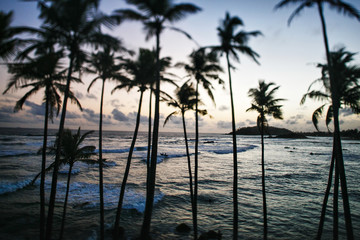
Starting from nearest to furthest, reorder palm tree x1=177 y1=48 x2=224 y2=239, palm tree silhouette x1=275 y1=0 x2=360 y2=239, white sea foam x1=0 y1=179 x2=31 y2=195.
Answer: palm tree silhouette x1=275 y1=0 x2=360 y2=239 → palm tree x1=177 y1=48 x2=224 y2=239 → white sea foam x1=0 y1=179 x2=31 y2=195

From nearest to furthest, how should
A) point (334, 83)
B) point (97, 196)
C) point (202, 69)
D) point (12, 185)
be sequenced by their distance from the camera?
point (334, 83), point (202, 69), point (97, 196), point (12, 185)

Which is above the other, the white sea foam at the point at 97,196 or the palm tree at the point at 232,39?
the palm tree at the point at 232,39

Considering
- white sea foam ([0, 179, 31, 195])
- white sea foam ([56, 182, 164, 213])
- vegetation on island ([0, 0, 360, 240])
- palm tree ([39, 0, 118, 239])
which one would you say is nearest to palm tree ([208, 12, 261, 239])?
vegetation on island ([0, 0, 360, 240])

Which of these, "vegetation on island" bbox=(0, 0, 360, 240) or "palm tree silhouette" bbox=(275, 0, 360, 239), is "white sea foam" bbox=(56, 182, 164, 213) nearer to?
"vegetation on island" bbox=(0, 0, 360, 240)

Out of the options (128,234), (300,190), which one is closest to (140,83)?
(128,234)

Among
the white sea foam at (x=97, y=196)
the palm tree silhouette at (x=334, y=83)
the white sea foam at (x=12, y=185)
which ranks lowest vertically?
the white sea foam at (x=97, y=196)

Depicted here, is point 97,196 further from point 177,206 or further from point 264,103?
point 264,103

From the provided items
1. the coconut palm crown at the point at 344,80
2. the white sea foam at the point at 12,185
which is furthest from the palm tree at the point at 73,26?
the white sea foam at the point at 12,185

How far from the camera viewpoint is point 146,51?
1104 centimetres

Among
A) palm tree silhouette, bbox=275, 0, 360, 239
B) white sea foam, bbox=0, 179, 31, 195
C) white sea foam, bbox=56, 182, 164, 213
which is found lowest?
white sea foam, bbox=56, 182, 164, 213

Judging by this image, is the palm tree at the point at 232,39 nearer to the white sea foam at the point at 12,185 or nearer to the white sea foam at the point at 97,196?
the white sea foam at the point at 97,196

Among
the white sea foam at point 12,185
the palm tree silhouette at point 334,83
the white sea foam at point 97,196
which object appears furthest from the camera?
the white sea foam at point 12,185

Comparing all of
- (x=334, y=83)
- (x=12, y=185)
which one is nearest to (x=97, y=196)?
(x=12, y=185)

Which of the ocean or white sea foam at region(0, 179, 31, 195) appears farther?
white sea foam at region(0, 179, 31, 195)
